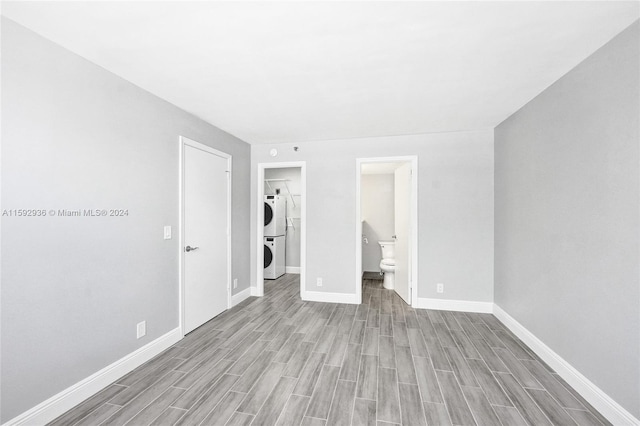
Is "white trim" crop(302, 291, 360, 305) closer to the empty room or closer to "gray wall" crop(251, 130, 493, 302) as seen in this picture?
"gray wall" crop(251, 130, 493, 302)

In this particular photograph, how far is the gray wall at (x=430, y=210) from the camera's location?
360 centimetres

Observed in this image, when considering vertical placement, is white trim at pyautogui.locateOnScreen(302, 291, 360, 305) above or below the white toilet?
below

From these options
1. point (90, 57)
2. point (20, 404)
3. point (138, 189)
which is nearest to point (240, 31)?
point (90, 57)

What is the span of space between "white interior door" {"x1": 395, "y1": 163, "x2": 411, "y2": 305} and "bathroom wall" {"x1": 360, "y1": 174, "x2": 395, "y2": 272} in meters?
1.42

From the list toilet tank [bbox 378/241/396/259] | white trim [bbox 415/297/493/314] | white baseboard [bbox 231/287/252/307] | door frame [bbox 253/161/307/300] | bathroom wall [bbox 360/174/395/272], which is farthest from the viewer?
bathroom wall [bbox 360/174/395/272]

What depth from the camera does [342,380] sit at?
2.16 metres

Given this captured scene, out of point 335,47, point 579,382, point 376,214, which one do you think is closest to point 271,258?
point 376,214

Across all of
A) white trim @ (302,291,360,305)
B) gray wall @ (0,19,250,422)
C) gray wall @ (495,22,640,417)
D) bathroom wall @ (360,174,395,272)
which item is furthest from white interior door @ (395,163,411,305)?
gray wall @ (0,19,250,422)

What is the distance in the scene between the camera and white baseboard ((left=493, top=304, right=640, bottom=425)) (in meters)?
1.64

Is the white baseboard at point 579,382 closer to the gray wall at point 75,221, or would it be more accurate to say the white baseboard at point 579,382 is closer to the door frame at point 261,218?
the door frame at point 261,218

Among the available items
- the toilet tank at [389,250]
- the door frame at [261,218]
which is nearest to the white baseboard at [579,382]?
the toilet tank at [389,250]

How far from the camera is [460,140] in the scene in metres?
3.66

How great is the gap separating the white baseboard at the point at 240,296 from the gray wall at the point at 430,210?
94 centimetres

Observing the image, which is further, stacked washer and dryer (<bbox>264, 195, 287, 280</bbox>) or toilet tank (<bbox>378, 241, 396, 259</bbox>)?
stacked washer and dryer (<bbox>264, 195, 287, 280</bbox>)
